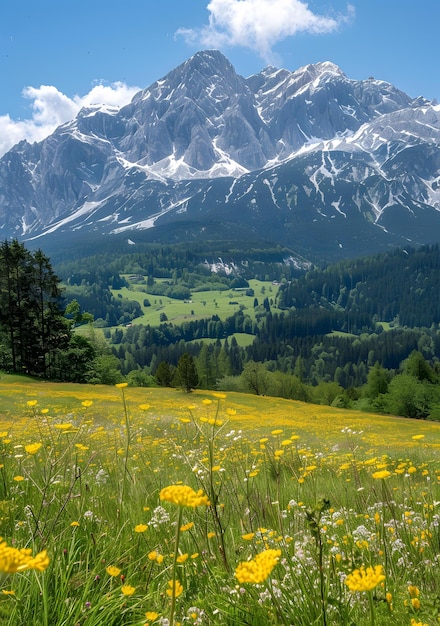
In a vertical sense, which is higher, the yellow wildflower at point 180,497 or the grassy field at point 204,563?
the yellow wildflower at point 180,497

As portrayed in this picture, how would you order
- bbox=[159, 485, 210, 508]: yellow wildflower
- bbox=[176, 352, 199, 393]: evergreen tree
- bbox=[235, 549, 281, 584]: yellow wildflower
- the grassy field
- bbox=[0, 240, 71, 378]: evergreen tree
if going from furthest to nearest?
bbox=[0, 240, 71, 378]: evergreen tree < bbox=[176, 352, 199, 393]: evergreen tree < the grassy field < bbox=[159, 485, 210, 508]: yellow wildflower < bbox=[235, 549, 281, 584]: yellow wildflower

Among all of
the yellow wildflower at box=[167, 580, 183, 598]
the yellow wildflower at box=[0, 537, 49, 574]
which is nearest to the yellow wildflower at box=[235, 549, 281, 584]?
the yellow wildflower at box=[167, 580, 183, 598]

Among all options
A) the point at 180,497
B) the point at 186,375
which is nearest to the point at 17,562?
the point at 180,497

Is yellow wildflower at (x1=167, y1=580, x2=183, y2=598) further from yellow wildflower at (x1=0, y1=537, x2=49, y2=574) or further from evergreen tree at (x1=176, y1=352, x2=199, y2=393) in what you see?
evergreen tree at (x1=176, y1=352, x2=199, y2=393)

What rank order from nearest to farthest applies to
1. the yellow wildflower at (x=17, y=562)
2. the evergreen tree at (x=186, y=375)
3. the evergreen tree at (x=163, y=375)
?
the yellow wildflower at (x=17, y=562) → the evergreen tree at (x=186, y=375) → the evergreen tree at (x=163, y=375)

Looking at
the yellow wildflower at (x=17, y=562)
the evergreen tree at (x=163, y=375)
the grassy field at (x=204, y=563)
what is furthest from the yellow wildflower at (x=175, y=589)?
the evergreen tree at (x=163, y=375)

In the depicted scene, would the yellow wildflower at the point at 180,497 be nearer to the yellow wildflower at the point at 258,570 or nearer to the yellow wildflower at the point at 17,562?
the yellow wildflower at the point at 258,570

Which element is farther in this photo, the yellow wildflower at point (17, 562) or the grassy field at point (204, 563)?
the grassy field at point (204, 563)

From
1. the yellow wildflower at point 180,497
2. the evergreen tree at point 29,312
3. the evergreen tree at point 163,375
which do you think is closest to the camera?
the yellow wildflower at point 180,497

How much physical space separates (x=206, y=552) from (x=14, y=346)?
55788 millimetres

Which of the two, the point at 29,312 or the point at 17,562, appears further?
the point at 29,312

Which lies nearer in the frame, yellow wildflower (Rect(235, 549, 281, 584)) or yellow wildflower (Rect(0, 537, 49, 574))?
yellow wildflower (Rect(0, 537, 49, 574))

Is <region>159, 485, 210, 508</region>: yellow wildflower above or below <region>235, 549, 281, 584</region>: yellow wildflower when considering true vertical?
above

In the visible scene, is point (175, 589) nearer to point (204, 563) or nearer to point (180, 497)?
point (180, 497)
